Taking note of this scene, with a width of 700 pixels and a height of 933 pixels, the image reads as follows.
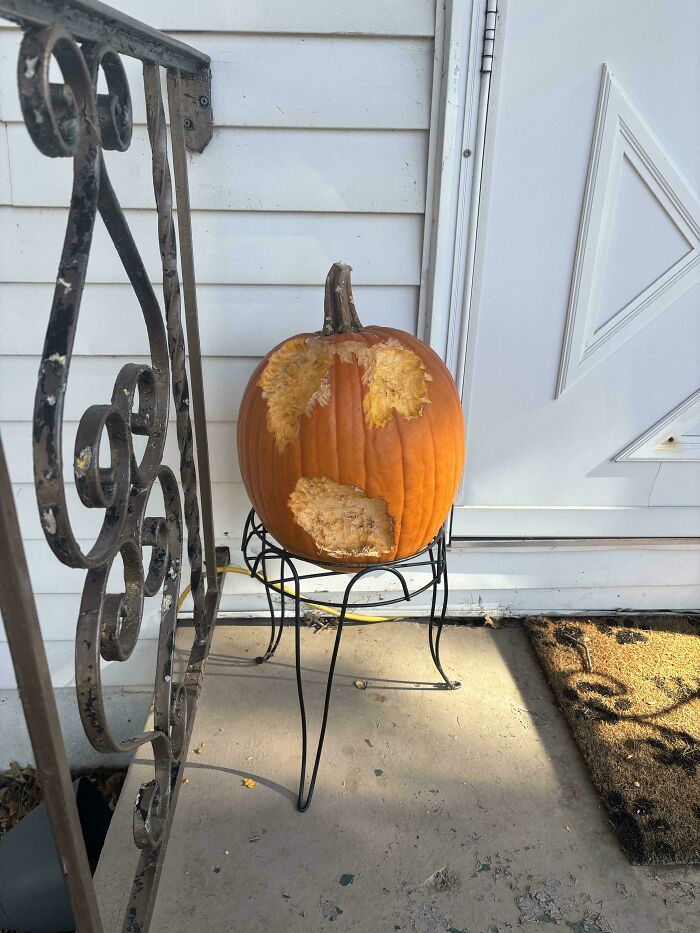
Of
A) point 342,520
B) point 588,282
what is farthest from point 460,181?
point 342,520

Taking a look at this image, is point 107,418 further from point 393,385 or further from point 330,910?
point 330,910

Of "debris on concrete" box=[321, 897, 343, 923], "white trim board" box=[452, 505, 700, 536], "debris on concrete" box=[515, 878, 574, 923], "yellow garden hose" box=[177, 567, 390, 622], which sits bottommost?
"debris on concrete" box=[321, 897, 343, 923]

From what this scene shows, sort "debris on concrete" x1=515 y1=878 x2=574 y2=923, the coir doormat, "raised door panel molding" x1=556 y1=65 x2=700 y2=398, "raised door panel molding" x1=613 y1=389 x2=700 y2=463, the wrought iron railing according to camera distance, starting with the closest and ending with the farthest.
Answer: the wrought iron railing
"debris on concrete" x1=515 y1=878 x2=574 y2=923
the coir doormat
"raised door panel molding" x1=556 y1=65 x2=700 y2=398
"raised door panel molding" x1=613 y1=389 x2=700 y2=463

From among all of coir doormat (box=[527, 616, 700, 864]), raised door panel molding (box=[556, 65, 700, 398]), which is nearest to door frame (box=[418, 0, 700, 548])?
raised door panel molding (box=[556, 65, 700, 398])

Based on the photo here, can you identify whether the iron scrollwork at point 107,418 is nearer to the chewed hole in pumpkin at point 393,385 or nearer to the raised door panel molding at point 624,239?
the chewed hole in pumpkin at point 393,385

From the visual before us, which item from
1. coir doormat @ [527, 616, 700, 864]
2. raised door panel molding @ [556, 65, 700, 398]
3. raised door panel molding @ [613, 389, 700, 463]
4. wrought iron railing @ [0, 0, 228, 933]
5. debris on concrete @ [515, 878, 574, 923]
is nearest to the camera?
wrought iron railing @ [0, 0, 228, 933]

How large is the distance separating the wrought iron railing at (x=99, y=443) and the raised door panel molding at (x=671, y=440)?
113cm

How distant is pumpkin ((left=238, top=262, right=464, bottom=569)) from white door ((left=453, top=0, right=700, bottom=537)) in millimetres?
422

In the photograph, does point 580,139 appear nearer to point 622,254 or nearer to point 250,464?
point 622,254

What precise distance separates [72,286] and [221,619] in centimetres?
130

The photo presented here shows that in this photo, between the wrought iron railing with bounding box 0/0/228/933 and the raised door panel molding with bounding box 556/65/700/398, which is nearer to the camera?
the wrought iron railing with bounding box 0/0/228/933

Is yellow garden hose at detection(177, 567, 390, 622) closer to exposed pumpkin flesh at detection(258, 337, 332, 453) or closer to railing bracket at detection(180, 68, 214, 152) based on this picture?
exposed pumpkin flesh at detection(258, 337, 332, 453)

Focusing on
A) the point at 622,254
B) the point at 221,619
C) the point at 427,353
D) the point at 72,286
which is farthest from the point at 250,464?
the point at 622,254

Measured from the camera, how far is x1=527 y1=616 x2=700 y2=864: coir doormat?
3.88ft
